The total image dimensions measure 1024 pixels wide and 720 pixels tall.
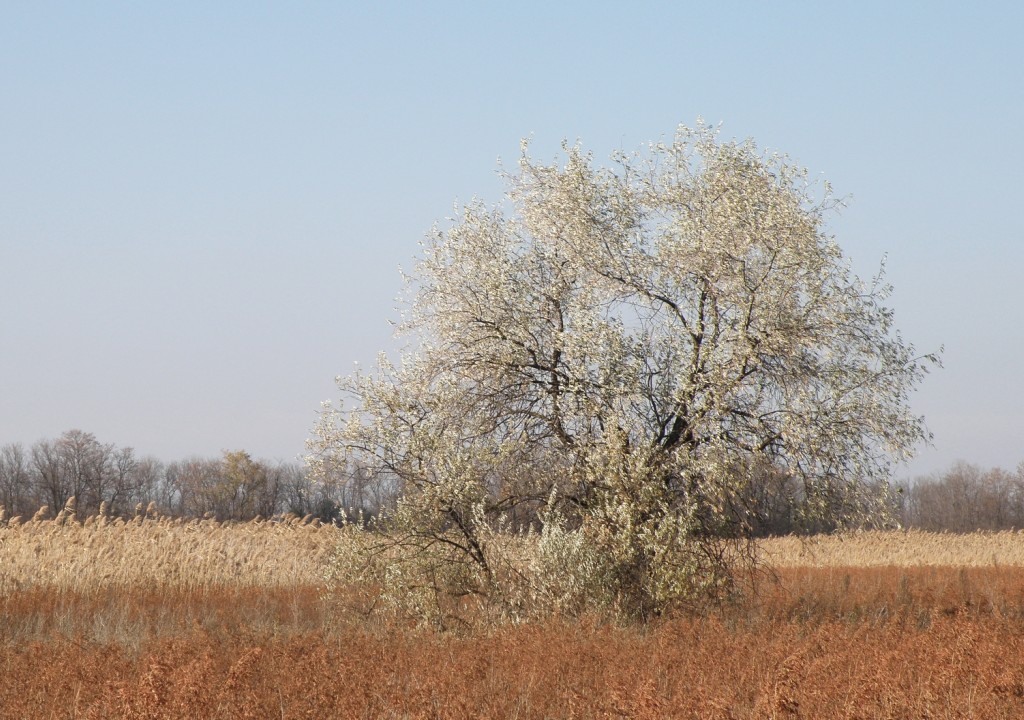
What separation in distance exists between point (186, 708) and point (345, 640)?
16.4 ft

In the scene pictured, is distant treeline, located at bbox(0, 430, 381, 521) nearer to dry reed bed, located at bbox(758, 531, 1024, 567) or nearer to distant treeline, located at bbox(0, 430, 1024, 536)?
distant treeline, located at bbox(0, 430, 1024, 536)

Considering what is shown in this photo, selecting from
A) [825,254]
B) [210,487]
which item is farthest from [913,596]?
[210,487]

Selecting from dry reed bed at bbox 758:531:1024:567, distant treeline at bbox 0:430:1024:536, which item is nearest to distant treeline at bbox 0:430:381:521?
distant treeline at bbox 0:430:1024:536

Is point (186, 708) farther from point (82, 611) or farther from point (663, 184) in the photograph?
point (663, 184)

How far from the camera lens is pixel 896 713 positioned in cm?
830

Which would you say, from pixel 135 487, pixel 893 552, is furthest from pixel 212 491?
pixel 893 552

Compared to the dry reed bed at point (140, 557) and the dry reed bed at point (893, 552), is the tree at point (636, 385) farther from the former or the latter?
the dry reed bed at point (893, 552)

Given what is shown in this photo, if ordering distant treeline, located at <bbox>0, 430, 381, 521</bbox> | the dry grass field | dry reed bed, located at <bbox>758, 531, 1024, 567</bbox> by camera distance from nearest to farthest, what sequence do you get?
the dry grass field < dry reed bed, located at <bbox>758, 531, 1024, 567</bbox> < distant treeline, located at <bbox>0, 430, 381, 521</bbox>

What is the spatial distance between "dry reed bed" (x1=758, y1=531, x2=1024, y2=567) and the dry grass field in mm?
15808

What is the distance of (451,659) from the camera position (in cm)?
1158

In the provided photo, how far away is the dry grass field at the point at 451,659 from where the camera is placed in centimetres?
839

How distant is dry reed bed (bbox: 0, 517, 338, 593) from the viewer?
2209 cm

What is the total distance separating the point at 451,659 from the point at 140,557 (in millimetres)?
14912

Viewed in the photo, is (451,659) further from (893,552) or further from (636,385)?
(893,552)
